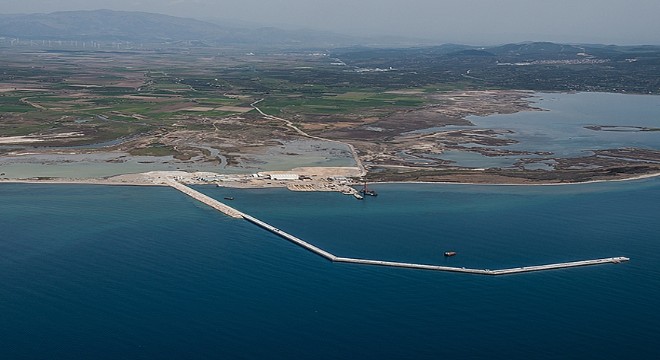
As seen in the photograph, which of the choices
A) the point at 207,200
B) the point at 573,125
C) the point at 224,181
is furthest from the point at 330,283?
the point at 573,125

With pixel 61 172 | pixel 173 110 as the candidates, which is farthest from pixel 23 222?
pixel 173 110

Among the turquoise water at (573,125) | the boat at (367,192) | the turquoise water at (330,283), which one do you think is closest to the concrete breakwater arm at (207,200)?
the turquoise water at (330,283)

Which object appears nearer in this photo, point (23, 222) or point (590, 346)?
point (590, 346)

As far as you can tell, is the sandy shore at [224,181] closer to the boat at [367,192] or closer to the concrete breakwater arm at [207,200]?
the concrete breakwater arm at [207,200]

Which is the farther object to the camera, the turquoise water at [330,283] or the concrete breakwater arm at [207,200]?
the concrete breakwater arm at [207,200]

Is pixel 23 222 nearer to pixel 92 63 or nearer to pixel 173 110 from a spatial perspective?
pixel 173 110

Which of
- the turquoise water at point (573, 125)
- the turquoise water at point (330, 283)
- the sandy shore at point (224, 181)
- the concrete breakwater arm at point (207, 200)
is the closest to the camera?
the turquoise water at point (330, 283)

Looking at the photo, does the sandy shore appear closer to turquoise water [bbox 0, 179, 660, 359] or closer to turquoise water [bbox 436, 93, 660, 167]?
turquoise water [bbox 0, 179, 660, 359]

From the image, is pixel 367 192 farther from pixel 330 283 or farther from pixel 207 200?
pixel 330 283
